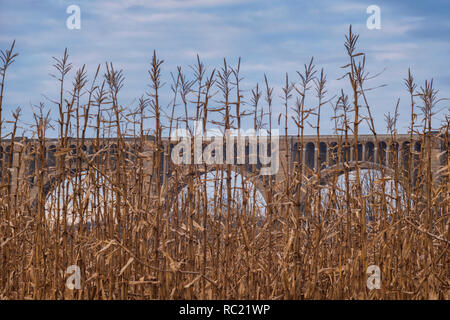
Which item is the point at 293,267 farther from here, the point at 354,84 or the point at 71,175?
the point at 71,175

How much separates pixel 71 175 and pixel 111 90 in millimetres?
586

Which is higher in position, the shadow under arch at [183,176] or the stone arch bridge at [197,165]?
the stone arch bridge at [197,165]

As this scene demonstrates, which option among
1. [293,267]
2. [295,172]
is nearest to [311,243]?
[293,267]

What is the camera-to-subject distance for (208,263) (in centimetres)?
344

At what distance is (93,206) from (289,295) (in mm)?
1313

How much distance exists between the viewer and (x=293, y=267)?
262cm

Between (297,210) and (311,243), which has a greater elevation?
(297,210)

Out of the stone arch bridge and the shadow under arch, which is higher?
the stone arch bridge

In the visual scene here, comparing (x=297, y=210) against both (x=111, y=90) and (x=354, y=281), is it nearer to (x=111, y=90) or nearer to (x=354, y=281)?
(x=354, y=281)
